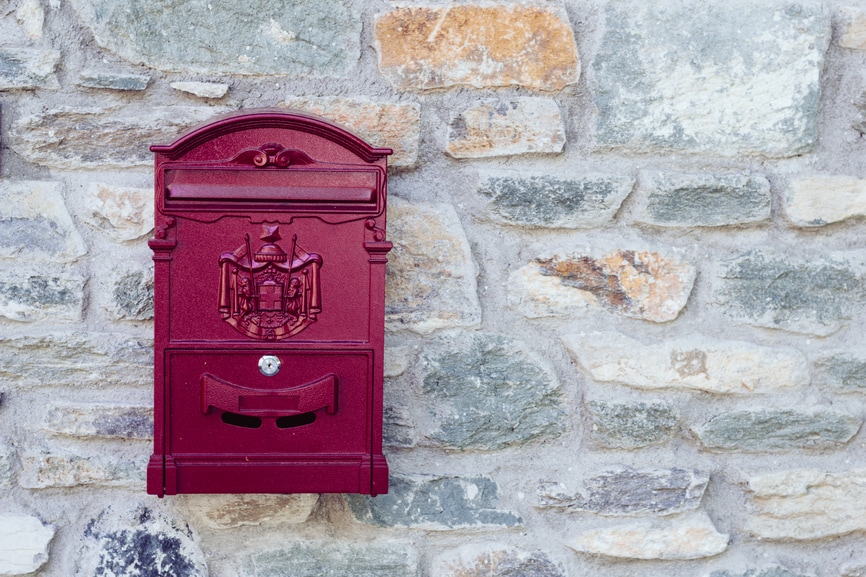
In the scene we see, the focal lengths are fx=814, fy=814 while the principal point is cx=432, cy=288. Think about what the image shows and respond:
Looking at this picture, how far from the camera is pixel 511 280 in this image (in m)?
1.74

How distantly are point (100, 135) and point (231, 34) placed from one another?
0.34 m

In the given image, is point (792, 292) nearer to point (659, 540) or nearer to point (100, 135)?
point (659, 540)

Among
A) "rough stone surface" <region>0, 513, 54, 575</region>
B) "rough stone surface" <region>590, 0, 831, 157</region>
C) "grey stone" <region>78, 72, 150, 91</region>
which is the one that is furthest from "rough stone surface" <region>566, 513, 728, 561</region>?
"grey stone" <region>78, 72, 150, 91</region>

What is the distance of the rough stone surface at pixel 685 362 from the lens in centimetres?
174

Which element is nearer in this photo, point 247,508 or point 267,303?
point 267,303

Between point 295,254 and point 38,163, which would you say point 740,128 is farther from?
point 38,163

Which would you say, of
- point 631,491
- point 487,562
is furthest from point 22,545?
point 631,491

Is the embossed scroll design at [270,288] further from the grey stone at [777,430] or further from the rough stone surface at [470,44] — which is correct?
the grey stone at [777,430]

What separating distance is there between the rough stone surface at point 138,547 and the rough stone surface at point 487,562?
1.69ft

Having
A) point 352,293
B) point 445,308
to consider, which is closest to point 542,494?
point 445,308

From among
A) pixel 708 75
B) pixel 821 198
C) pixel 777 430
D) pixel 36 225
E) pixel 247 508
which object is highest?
pixel 708 75

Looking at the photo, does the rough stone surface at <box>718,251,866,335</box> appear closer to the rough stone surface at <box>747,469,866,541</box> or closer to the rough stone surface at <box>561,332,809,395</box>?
the rough stone surface at <box>561,332,809,395</box>

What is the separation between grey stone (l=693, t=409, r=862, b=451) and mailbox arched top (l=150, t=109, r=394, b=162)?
93cm

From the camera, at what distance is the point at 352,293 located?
1.52 metres
